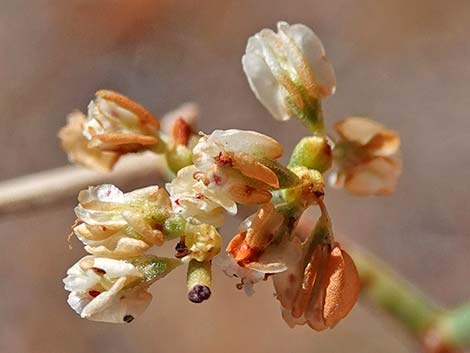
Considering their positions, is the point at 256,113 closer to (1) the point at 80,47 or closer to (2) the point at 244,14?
(2) the point at 244,14

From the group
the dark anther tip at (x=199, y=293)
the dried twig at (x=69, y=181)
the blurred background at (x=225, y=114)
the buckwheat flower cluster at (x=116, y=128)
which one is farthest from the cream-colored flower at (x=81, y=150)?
the blurred background at (x=225, y=114)

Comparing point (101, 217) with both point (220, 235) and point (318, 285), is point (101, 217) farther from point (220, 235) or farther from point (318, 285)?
point (318, 285)

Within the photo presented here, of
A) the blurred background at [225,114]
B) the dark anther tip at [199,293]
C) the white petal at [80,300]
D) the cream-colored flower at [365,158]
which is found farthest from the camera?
the blurred background at [225,114]

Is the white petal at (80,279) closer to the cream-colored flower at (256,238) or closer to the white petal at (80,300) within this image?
the white petal at (80,300)

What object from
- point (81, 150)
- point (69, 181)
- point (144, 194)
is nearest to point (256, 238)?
point (144, 194)

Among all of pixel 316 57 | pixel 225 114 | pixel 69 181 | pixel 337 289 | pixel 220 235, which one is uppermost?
pixel 316 57
